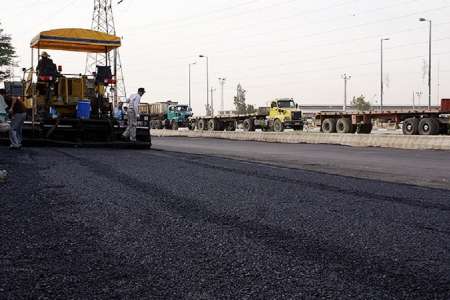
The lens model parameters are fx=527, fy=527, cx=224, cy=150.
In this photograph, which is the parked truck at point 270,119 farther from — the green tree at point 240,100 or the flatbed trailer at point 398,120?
the green tree at point 240,100

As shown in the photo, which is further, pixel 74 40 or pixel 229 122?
pixel 229 122

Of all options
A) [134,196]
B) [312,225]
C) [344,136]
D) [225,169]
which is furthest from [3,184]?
[344,136]

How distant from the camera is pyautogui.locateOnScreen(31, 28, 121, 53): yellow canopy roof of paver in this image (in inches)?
561

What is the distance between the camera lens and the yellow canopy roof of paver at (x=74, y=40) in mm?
14258

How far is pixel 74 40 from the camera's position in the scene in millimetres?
14680

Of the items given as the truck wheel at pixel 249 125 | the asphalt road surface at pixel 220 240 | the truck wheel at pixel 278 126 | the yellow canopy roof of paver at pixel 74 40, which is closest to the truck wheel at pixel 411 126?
the truck wheel at pixel 278 126

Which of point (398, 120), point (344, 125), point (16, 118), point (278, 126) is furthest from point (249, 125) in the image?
point (16, 118)

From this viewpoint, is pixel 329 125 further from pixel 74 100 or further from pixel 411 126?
pixel 74 100

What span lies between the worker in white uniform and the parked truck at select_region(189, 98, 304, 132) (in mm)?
21034

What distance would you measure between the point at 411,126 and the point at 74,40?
1716 centimetres

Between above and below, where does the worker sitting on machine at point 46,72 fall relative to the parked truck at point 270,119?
above

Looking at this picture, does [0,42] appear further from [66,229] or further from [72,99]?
[66,229]

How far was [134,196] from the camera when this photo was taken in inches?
257

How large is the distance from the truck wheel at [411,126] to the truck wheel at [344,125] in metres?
4.50
